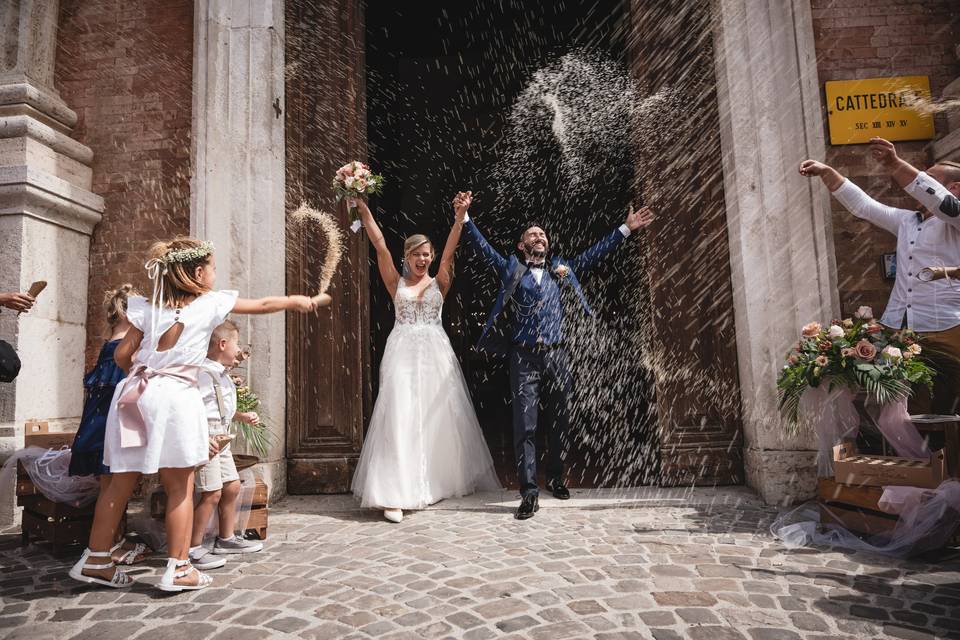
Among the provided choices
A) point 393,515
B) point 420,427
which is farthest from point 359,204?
point 393,515

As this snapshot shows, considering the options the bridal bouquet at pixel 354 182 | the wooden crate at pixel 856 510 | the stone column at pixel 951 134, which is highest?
the stone column at pixel 951 134

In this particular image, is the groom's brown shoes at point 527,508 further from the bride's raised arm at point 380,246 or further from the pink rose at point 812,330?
the pink rose at point 812,330

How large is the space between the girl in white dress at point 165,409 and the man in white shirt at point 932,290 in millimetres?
4608

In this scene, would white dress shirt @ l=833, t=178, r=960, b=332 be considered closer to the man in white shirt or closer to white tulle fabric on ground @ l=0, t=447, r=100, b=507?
the man in white shirt

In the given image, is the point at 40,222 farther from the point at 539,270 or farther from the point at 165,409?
the point at 539,270

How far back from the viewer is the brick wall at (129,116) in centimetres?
549

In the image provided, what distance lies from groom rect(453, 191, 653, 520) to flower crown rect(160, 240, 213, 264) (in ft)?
7.06

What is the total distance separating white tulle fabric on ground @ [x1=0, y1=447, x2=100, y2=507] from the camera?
152 inches

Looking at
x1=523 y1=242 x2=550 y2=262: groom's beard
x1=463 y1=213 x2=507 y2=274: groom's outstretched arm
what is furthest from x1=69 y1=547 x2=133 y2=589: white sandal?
x1=523 y1=242 x2=550 y2=262: groom's beard

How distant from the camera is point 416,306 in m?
5.04

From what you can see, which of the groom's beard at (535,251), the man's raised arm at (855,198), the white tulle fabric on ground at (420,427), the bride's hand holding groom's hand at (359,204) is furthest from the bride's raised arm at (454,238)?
the man's raised arm at (855,198)

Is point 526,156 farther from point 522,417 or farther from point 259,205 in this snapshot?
point 522,417

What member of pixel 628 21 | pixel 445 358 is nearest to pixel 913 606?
pixel 445 358

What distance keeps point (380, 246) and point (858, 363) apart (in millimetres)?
3766
